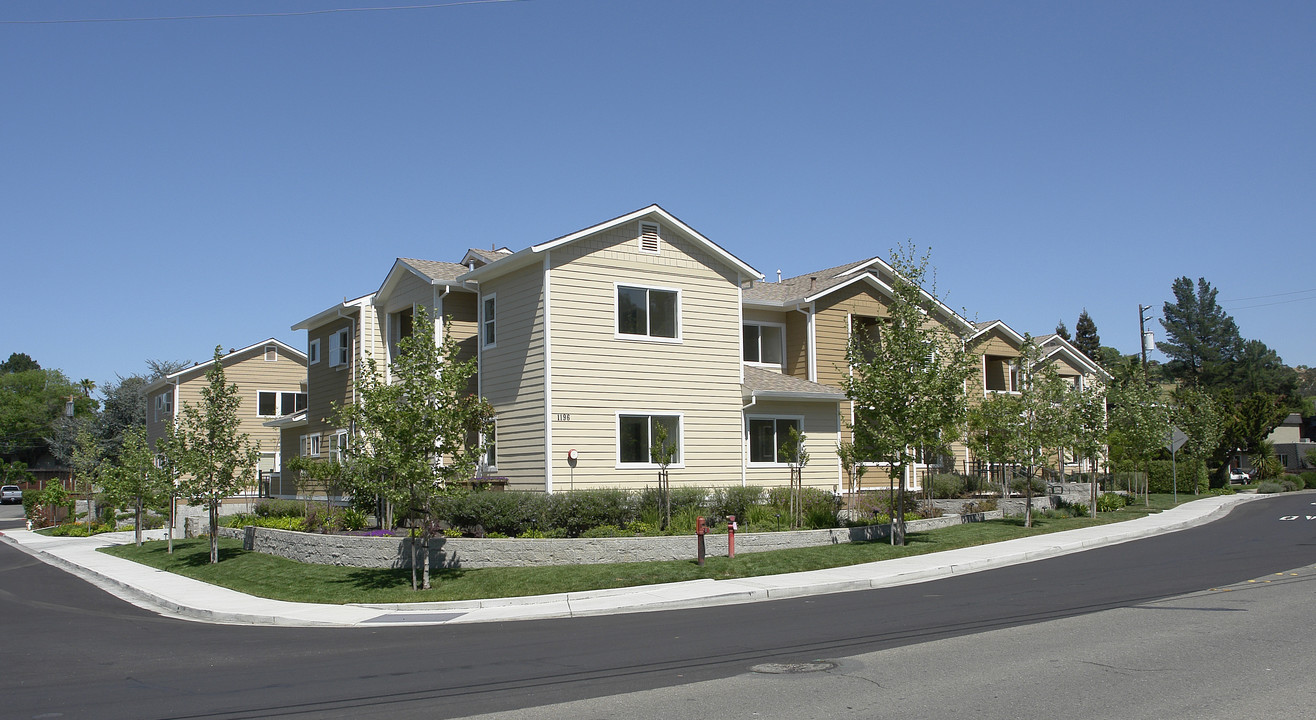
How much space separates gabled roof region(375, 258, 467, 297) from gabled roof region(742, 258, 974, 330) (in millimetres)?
9011

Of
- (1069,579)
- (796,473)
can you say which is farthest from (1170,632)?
(796,473)

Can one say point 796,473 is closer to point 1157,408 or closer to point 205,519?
point 1157,408

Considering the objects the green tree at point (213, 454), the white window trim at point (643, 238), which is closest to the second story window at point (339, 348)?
the green tree at point (213, 454)

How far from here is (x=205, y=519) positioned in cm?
3403

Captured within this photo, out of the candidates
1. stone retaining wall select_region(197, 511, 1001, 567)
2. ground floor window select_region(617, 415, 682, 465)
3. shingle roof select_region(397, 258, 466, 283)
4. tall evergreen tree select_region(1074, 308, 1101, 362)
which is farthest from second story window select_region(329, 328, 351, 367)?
tall evergreen tree select_region(1074, 308, 1101, 362)

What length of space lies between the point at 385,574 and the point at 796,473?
12.4 metres

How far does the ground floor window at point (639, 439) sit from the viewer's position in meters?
24.8

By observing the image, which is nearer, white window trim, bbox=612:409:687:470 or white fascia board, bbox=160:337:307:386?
white window trim, bbox=612:409:687:470

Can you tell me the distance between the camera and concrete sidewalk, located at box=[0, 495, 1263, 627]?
624 inches

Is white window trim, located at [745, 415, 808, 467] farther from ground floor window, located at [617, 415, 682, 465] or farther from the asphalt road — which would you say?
the asphalt road

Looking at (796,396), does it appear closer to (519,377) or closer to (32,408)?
(519,377)

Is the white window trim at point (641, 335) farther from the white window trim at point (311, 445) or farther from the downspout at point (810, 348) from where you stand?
the white window trim at point (311, 445)

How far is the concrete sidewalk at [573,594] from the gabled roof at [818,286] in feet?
33.1

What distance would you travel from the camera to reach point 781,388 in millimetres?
27625
